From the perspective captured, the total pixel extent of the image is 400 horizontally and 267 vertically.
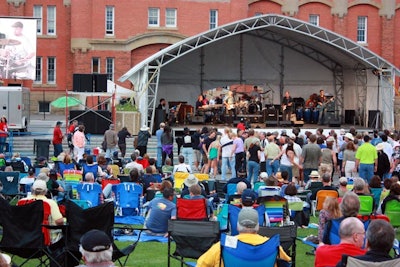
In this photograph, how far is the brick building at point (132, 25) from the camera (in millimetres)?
50031

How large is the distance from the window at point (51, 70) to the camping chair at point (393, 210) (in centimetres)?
4030

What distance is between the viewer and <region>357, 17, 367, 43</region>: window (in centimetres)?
5384

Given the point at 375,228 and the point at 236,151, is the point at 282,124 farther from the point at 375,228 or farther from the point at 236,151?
the point at 375,228

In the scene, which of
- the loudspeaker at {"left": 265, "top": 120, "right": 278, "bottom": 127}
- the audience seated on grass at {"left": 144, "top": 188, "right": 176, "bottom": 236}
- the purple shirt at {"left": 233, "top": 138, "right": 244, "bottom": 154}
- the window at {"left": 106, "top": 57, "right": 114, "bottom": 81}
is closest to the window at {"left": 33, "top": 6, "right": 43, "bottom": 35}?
the window at {"left": 106, "top": 57, "right": 114, "bottom": 81}

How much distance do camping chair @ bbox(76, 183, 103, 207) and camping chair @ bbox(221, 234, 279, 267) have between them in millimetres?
7047

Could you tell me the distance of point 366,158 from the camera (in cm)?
2020

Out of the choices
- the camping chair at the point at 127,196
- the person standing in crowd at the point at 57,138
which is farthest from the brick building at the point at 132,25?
the camping chair at the point at 127,196

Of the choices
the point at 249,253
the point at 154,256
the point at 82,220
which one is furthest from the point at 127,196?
the point at 249,253

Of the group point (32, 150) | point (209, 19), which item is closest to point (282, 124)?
point (32, 150)

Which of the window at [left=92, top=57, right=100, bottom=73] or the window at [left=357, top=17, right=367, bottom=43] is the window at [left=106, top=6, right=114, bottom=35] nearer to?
the window at [left=92, top=57, right=100, bottom=73]

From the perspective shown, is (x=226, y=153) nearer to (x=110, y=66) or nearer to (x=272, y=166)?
(x=272, y=166)

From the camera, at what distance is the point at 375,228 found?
22.2 ft

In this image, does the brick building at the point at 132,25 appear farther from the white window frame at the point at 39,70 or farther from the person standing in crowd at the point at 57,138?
the person standing in crowd at the point at 57,138

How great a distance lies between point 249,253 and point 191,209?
15.0ft
